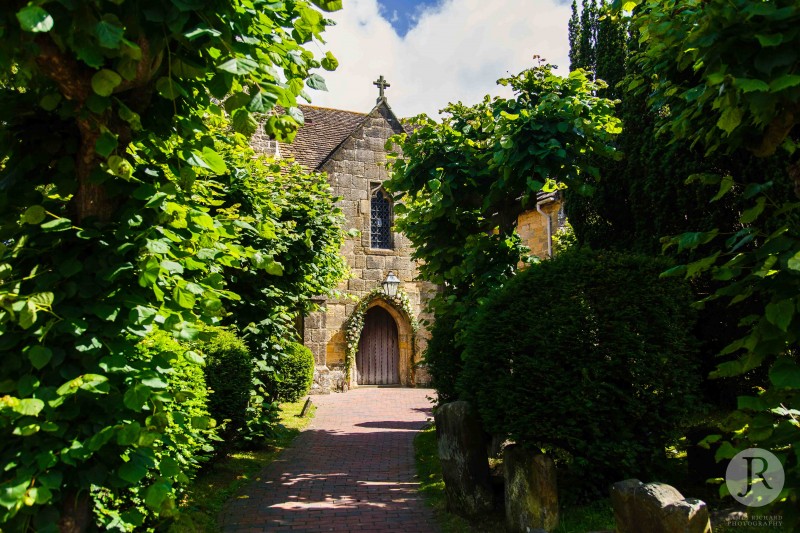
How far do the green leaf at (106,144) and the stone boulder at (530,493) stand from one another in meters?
4.18

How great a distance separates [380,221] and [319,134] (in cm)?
453

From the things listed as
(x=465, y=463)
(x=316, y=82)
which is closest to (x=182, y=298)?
(x=316, y=82)

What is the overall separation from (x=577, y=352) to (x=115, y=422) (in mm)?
3863

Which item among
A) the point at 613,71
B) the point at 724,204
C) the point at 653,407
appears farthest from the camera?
the point at 613,71

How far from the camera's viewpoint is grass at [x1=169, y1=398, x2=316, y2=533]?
591 cm

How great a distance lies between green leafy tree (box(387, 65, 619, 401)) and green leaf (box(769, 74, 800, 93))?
14.7 ft

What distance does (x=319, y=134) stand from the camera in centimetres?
2244

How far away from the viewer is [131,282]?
3102 millimetres

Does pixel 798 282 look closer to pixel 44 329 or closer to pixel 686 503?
pixel 686 503

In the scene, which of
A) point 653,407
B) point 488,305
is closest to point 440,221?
point 488,305

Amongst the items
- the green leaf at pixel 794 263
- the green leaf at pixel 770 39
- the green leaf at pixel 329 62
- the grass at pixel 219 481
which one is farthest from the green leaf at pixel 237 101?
the grass at pixel 219 481

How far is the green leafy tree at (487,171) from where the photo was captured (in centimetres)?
738

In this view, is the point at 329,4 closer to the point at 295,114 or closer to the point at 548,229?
the point at 295,114

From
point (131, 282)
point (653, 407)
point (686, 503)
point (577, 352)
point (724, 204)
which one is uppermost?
point (724, 204)
